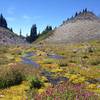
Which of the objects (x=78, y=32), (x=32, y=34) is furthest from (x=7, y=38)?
(x=32, y=34)

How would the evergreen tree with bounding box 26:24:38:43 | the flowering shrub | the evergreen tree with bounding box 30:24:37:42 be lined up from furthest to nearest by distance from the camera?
the evergreen tree with bounding box 26:24:38:43 < the evergreen tree with bounding box 30:24:37:42 < the flowering shrub

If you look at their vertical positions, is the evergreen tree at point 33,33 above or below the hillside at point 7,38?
above

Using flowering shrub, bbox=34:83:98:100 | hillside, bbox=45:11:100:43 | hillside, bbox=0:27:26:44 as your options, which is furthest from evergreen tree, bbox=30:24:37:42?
flowering shrub, bbox=34:83:98:100

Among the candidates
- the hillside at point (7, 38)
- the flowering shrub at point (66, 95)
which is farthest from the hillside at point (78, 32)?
the flowering shrub at point (66, 95)

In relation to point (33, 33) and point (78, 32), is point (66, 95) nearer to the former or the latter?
point (78, 32)

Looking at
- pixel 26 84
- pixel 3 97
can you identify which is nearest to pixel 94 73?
pixel 26 84

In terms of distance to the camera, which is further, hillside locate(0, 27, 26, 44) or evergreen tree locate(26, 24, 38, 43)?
evergreen tree locate(26, 24, 38, 43)

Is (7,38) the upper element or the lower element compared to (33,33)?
lower

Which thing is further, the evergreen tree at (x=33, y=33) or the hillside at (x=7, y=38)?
the evergreen tree at (x=33, y=33)

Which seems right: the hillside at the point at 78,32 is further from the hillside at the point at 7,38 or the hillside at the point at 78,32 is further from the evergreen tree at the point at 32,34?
the hillside at the point at 7,38

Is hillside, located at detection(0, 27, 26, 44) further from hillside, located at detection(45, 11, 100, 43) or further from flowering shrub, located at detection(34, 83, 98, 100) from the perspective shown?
flowering shrub, located at detection(34, 83, 98, 100)

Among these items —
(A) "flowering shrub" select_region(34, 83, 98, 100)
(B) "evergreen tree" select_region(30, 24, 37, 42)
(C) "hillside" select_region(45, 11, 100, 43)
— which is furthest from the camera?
(B) "evergreen tree" select_region(30, 24, 37, 42)

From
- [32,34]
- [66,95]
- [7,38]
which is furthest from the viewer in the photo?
[32,34]

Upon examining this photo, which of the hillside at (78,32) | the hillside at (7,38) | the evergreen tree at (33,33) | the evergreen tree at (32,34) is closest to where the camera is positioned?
the hillside at (7,38)
